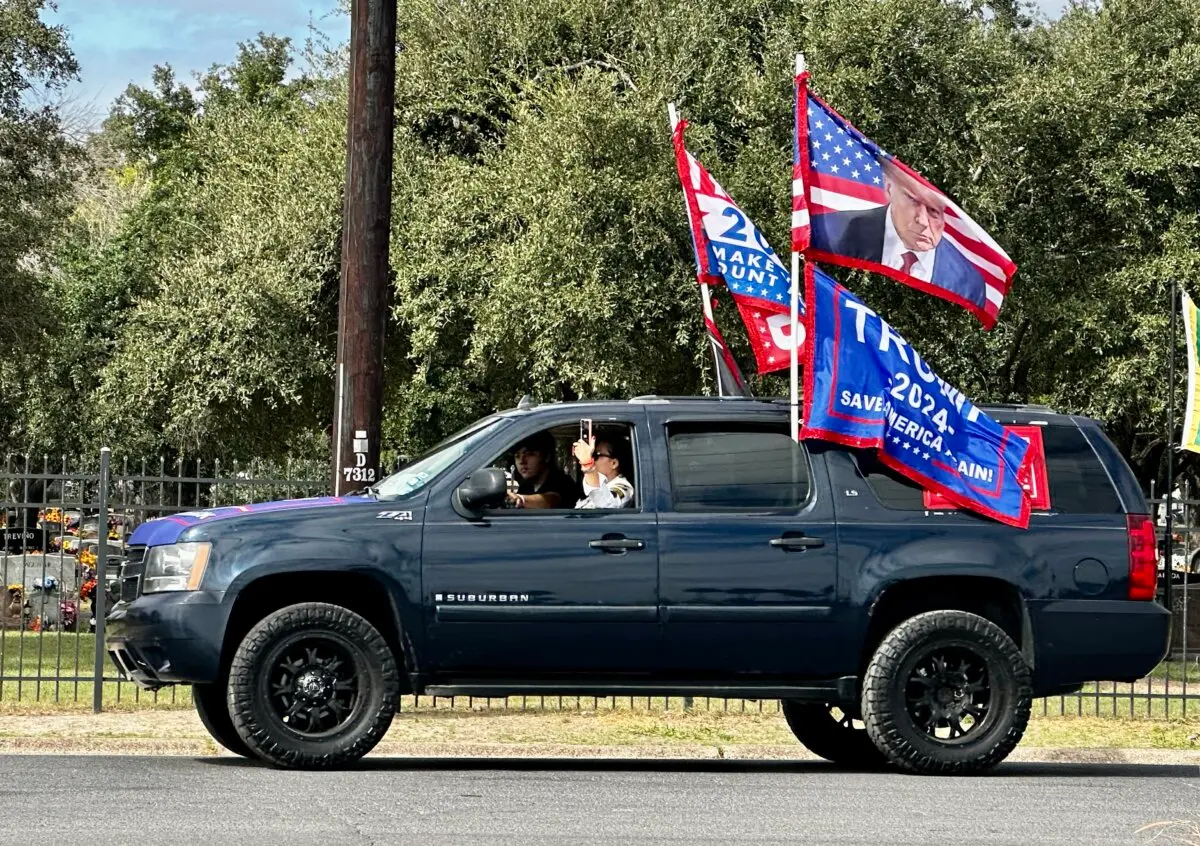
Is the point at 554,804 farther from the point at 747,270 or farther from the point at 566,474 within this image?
the point at 747,270

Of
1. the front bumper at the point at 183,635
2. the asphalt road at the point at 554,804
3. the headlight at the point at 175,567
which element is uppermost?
the headlight at the point at 175,567

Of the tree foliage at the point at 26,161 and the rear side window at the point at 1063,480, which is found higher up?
the tree foliage at the point at 26,161

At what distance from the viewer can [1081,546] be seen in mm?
10195

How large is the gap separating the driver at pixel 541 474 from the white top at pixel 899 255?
7.68 ft

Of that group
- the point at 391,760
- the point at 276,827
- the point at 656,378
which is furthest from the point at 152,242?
the point at 276,827

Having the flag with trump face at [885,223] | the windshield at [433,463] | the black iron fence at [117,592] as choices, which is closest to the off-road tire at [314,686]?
the windshield at [433,463]

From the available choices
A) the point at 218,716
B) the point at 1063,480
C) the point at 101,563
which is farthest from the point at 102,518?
the point at 1063,480

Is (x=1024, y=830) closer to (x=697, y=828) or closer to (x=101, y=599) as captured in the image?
(x=697, y=828)

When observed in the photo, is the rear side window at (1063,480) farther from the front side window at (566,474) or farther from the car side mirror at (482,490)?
the car side mirror at (482,490)

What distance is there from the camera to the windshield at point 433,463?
9.95 metres

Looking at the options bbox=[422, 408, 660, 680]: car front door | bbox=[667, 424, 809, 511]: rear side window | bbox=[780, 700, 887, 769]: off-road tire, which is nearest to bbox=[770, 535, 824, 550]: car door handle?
bbox=[667, 424, 809, 511]: rear side window

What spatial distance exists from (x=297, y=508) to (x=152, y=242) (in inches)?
1278

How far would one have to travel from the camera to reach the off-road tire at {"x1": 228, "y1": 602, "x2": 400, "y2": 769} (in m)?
9.50

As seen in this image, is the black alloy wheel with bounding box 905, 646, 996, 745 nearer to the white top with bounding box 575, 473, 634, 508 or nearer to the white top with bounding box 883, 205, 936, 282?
the white top with bounding box 575, 473, 634, 508
